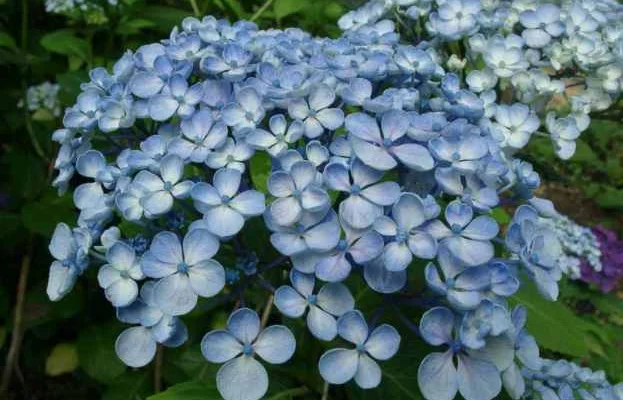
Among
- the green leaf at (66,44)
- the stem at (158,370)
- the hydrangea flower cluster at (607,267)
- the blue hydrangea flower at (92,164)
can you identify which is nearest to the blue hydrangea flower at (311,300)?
the blue hydrangea flower at (92,164)

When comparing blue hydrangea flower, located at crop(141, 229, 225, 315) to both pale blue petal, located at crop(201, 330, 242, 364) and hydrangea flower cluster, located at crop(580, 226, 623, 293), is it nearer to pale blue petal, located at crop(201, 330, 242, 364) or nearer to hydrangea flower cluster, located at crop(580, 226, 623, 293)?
pale blue petal, located at crop(201, 330, 242, 364)

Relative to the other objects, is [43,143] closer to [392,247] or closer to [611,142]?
[392,247]

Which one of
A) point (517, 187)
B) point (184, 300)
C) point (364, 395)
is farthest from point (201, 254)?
point (517, 187)

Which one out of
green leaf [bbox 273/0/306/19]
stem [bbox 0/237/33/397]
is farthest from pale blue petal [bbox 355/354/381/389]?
stem [bbox 0/237/33/397]

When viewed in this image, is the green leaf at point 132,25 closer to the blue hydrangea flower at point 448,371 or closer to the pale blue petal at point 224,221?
the pale blue petal at point 224,221

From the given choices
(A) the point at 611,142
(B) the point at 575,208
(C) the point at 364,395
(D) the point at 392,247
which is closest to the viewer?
(D) the point at 392,247

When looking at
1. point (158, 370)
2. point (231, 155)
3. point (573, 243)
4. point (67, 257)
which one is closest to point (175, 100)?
point (231, 155)

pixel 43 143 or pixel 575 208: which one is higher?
pixel 43 143
